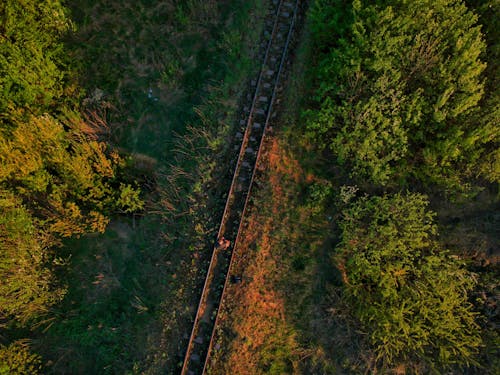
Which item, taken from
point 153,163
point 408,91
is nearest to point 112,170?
point 153,163

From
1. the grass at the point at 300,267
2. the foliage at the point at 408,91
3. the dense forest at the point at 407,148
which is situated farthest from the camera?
the grass at the point at 300,267

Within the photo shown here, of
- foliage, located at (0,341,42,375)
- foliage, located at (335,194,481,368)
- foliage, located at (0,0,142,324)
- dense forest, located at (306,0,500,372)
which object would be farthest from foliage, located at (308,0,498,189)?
foliage, located at (0,341,42,375)

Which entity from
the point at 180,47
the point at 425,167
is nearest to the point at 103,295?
the point at 180,47

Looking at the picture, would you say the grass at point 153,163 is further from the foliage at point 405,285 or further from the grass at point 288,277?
the foliage at point 405,285

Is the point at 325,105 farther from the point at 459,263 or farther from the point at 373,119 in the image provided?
the point at 459,263

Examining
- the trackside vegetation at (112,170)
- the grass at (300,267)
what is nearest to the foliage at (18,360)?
the trackside vegetation at (112,170)

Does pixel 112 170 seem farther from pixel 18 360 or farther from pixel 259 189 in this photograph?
pixel 18 360
